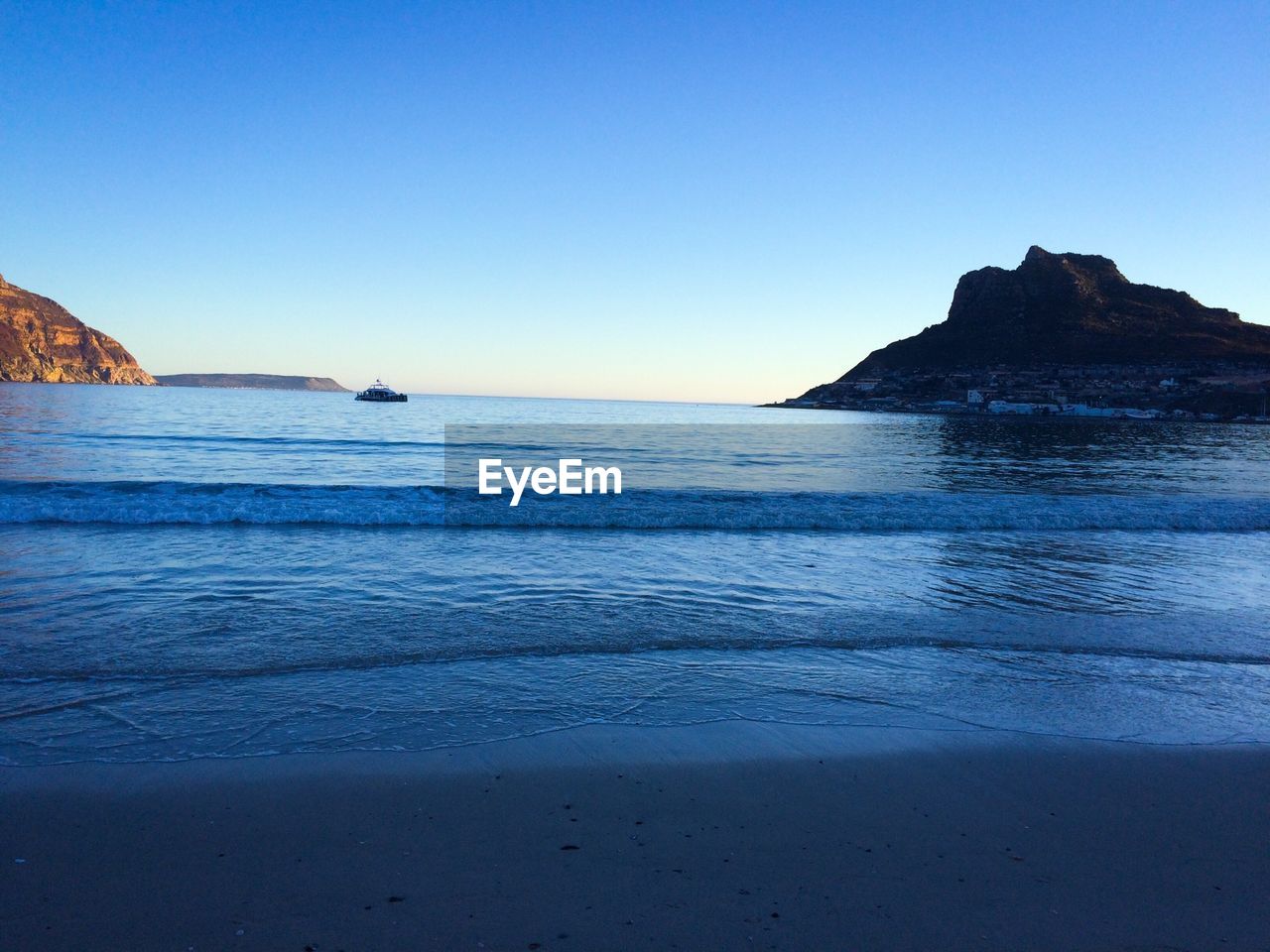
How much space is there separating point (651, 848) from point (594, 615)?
4.37 m

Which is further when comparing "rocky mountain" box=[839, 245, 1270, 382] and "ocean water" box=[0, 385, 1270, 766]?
"rocky mountain" box=[839, 245, 1270, 382]

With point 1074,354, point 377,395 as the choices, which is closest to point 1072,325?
point 1074,354

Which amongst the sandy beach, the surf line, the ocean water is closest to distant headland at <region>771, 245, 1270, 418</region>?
the surf line

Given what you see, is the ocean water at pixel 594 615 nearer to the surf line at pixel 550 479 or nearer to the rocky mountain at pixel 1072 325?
the surf line at pixel 550 479

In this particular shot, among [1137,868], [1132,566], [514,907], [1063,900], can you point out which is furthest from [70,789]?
[1132,566]

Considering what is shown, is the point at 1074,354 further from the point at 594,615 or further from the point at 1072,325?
the point at 594,615

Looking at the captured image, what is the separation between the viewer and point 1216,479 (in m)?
26.6

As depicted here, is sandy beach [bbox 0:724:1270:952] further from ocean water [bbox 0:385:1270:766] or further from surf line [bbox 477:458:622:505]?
surf line [bbox 477:458:622:505]

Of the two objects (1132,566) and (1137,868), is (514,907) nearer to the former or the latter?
(1137,868)

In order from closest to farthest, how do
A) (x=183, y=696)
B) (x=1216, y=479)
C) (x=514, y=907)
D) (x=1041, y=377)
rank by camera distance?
(x=514, y=907)
(x=183, y=696)
(x=1216, y=479)
(x=1041, y=377)

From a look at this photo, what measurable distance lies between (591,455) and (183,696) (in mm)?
28121

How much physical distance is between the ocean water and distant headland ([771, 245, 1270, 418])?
92469 millimetres

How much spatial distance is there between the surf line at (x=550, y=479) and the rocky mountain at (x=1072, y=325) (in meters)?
107

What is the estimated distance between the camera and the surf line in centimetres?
1945
